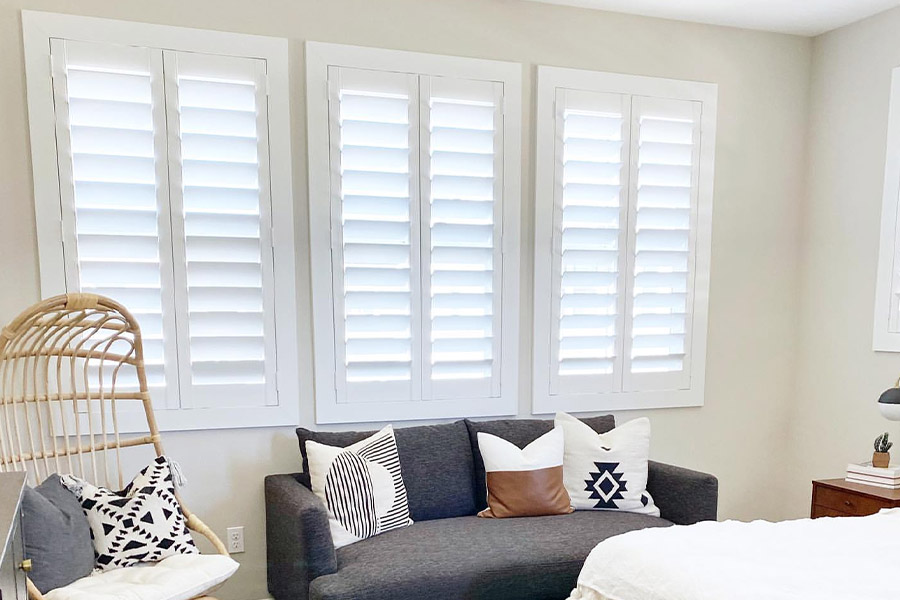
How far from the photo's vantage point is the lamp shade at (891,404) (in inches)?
107

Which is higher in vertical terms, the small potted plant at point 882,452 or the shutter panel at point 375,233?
the shutter panel at point 375,233

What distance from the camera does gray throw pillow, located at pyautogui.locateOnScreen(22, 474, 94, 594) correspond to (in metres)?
1.83

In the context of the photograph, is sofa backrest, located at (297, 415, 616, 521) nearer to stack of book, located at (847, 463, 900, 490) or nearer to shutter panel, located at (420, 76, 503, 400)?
shutter panel, located at (420, 76, 503, 400)

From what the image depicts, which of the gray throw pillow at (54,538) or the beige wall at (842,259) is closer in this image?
the gray throw pillow at (54,538)

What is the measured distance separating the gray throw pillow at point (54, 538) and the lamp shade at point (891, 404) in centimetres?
312

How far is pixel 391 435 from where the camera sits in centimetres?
267

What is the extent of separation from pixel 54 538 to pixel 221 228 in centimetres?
130

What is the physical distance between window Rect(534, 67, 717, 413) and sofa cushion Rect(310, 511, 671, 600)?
80 centimetres

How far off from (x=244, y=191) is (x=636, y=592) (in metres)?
2.10

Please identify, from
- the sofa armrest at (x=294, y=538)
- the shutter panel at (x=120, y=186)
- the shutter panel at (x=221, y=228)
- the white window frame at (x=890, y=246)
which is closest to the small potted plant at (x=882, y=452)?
the white window frame at (x=890, y=246)

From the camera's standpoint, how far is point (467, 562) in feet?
7.30

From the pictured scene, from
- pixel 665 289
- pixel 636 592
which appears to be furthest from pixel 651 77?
pixel 636 592

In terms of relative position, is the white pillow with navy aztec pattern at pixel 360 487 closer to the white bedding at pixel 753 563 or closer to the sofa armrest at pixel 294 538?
the sofa armrest at pixel 294 538

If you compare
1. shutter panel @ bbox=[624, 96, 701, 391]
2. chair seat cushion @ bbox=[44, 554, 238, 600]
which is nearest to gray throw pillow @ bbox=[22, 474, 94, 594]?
chair seat cushion @ bbox=[44, 554, 238, 600]
